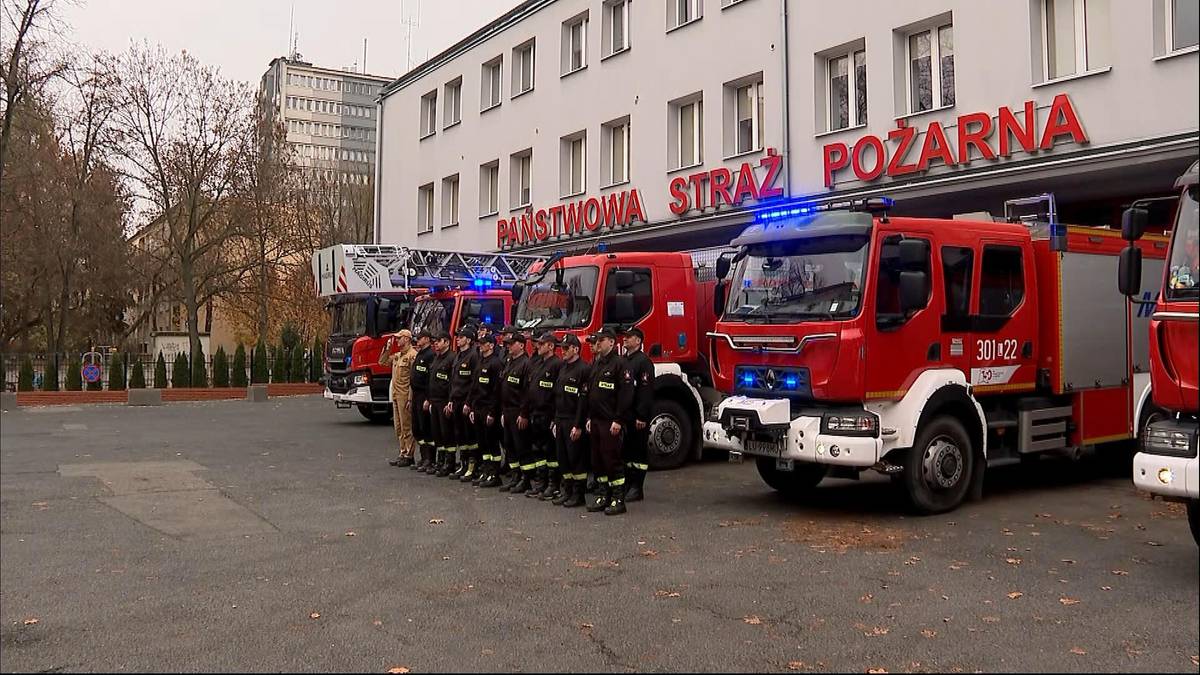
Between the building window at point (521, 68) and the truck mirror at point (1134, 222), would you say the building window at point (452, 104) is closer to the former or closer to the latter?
the building window at point (521, 68)

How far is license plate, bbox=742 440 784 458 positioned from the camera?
28.0 ft

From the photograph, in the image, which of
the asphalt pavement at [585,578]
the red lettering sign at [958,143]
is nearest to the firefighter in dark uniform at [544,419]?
the asphalt pavement at [585,578]

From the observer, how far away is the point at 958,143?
45.5ft

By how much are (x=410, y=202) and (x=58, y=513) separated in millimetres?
21370

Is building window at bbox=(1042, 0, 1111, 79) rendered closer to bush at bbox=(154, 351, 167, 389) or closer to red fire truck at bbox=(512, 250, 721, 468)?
red fire truck at bbox=(512, 250, 721, 468)

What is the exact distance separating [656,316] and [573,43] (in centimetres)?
1311

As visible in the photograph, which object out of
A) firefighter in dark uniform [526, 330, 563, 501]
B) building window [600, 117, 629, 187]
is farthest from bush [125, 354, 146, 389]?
firefighter in dark uniform [526, 330, 563, 501]

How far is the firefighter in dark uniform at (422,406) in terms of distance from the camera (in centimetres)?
1202

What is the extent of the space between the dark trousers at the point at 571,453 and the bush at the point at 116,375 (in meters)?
21.5

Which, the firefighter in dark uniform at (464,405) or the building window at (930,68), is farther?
the building window at (930,68)

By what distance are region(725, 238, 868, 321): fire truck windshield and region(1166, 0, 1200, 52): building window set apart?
6209mm

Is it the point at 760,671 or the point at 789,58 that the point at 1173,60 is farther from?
the point at 760,671

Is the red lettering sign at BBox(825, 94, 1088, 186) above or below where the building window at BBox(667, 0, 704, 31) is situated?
below

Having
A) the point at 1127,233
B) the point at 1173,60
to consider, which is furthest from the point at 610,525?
the point at 1173,60
